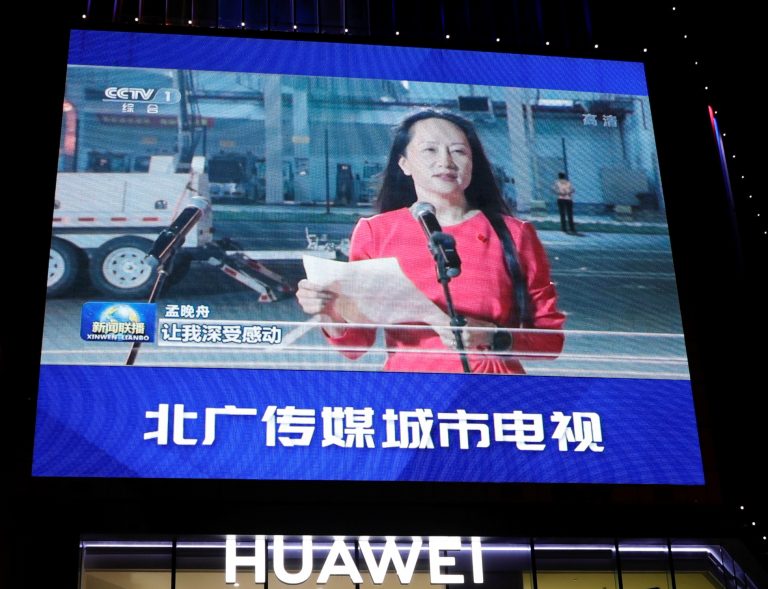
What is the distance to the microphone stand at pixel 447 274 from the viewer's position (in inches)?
476

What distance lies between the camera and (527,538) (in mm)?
11906

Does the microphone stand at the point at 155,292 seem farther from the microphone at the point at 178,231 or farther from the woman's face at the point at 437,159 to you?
the woman's face at the point at 437,159

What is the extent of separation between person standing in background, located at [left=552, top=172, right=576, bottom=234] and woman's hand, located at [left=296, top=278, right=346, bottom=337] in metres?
2.62

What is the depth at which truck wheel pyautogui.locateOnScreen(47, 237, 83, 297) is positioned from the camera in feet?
39.1

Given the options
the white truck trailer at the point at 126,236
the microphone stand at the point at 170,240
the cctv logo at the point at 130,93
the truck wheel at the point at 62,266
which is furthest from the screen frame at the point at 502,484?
→ the microphone stand at the point at 170,240

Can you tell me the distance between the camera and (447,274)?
12.4 metres

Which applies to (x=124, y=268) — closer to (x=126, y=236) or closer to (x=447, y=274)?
(x=126, y=236)

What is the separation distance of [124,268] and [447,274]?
3.14 meters

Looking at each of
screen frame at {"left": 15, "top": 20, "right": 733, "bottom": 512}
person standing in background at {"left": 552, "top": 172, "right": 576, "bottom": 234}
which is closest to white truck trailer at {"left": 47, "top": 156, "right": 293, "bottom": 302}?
screen frame at {"left": 15, "top": 20, "right": 733, "bottom": 512}

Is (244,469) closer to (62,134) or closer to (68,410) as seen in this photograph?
(68,410)

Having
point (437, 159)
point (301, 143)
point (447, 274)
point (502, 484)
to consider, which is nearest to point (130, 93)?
point (301, 143)

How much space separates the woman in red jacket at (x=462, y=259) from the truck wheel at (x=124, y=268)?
4.93 ft

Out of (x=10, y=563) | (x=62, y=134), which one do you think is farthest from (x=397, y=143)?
(x=10, y=563)

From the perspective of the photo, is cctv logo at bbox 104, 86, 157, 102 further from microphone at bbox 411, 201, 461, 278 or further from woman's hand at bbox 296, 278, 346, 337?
microphone at bbox 411, 201, 461, 278
